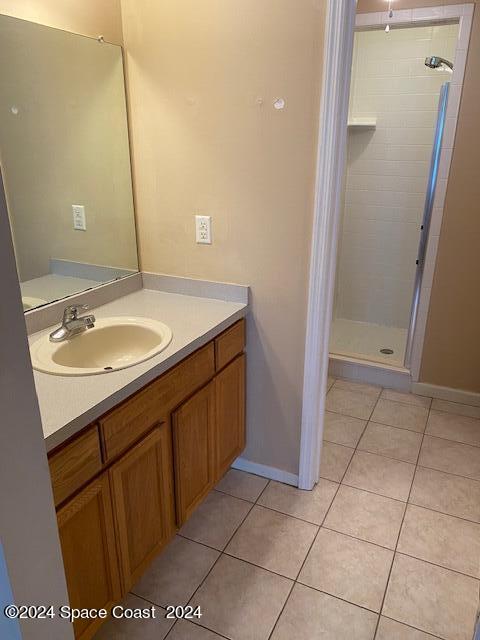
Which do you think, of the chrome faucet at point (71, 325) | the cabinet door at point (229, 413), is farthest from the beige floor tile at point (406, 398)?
the chrome faucet at point (71, 325)

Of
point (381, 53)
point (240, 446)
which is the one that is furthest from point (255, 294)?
point (381, 53)

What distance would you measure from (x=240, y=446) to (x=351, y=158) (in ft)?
8.36

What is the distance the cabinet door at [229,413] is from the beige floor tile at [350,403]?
2.95ft

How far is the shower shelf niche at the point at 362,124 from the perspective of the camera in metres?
3.49

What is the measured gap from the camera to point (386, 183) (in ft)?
12.0

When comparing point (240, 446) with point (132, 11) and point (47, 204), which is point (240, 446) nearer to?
point (47, 204)

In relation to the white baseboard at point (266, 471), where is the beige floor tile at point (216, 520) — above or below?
below

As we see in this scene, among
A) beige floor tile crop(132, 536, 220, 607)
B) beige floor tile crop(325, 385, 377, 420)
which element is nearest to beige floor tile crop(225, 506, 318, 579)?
beige floor tile crop(132, 536, 220, 607)

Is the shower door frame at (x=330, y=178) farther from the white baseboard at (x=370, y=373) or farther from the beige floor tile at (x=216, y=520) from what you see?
the white baseboard at (x=370, y=373)

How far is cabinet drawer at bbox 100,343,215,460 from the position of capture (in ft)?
4.36

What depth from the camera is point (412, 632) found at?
1532 mm

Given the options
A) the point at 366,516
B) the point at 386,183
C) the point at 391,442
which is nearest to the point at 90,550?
the point at 366,516

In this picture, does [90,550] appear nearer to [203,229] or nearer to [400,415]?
[203,229]

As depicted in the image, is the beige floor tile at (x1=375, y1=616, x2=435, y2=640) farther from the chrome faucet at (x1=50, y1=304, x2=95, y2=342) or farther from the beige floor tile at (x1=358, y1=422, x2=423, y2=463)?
the chrome faucet at (x1=50, y1=304, x2=95, y2=342)
